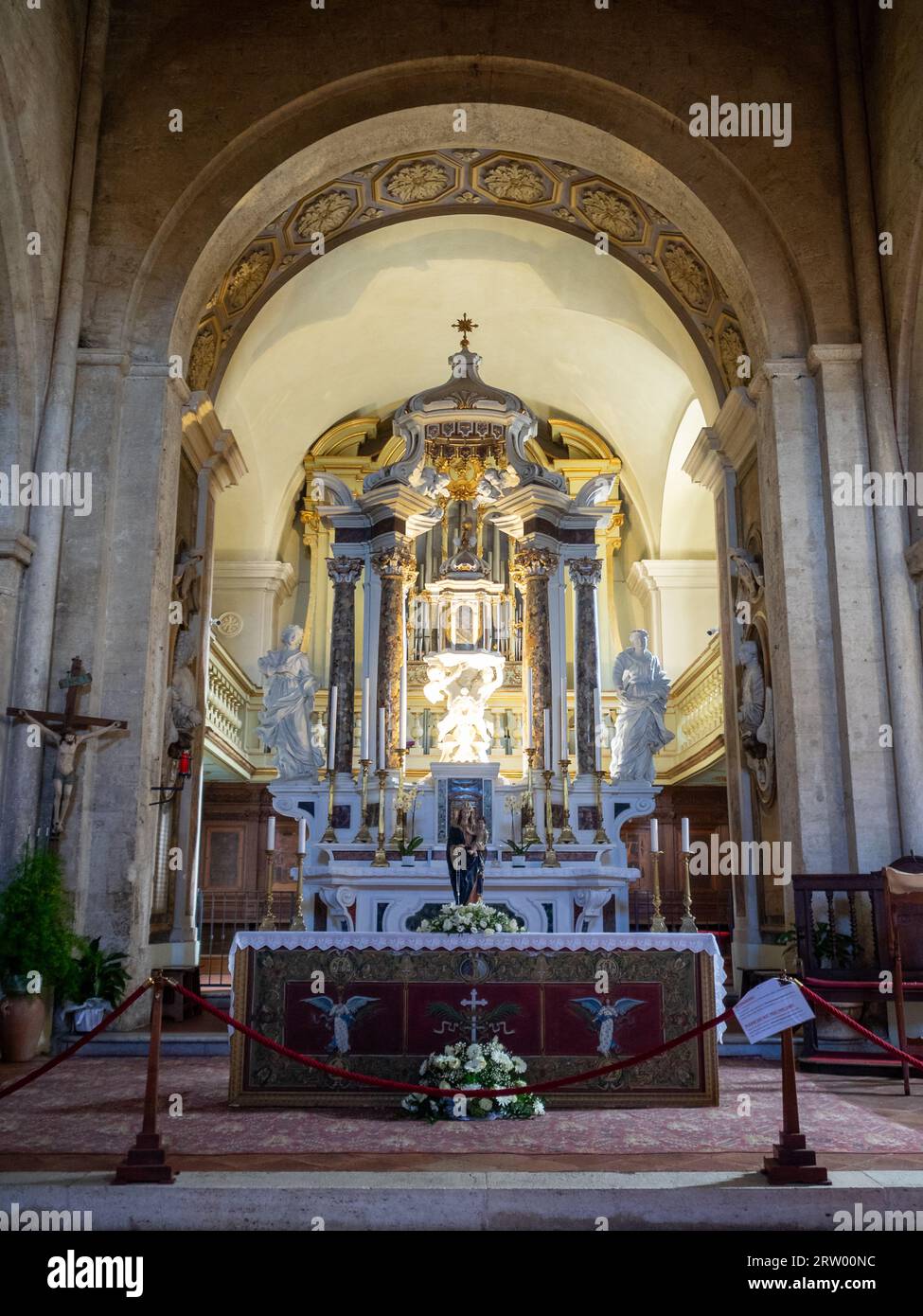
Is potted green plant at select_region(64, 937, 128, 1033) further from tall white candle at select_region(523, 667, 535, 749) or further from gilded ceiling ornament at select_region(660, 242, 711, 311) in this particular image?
gilded ceiling ornament at select_region(660, 242, 711, 311)

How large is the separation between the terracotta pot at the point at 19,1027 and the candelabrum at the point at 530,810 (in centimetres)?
462

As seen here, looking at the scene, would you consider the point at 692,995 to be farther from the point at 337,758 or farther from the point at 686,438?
the point at 686,438

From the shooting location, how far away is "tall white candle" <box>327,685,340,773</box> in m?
11.0

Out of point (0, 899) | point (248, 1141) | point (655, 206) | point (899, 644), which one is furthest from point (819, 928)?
point (655, 206)

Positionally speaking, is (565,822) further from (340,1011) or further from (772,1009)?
(772,1009)

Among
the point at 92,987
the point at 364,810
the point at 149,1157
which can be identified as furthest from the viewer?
the point at 364,810

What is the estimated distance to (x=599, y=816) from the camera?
11.2 metres

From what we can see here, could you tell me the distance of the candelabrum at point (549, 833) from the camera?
10266 millimetres

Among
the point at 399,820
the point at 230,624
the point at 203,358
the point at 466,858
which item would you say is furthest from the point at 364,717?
the point at 230,624

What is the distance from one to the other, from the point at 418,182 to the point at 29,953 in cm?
862

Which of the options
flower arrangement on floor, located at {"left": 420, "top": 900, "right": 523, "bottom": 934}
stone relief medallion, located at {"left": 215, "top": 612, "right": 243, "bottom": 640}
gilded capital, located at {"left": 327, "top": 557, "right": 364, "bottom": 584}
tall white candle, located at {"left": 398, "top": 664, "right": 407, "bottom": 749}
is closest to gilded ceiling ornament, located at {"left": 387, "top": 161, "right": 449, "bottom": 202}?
gilded capital, located at {"left": 327, "top": 557, "right": 364, "bottom": 584}

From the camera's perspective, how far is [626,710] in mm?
11695

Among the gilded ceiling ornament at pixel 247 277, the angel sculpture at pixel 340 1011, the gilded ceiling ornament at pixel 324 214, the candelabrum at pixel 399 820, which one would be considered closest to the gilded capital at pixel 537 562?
the candelabrum at pixel 399 820

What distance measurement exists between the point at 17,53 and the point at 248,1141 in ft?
26.5
